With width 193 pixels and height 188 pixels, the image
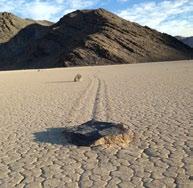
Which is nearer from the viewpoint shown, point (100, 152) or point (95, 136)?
point (100, 152)

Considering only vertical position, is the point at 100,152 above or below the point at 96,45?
below

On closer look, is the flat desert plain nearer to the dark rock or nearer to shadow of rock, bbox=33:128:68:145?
shadow of rock, bbox=33:128:68:145

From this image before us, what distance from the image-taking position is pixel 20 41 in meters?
110

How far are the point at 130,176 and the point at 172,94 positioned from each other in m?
10.2

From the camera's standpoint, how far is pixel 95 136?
7703mm

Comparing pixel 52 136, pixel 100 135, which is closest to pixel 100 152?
pixel 100 135

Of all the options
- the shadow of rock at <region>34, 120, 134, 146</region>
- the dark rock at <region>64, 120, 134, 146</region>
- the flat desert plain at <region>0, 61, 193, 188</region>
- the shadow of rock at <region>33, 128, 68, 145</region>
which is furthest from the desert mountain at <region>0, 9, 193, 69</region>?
the dark rock at <region>64, 120, 134, 146</region>

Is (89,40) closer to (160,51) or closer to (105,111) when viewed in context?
(160,51)

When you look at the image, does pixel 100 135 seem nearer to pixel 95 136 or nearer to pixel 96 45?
pixel 95 136

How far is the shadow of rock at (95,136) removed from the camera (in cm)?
762

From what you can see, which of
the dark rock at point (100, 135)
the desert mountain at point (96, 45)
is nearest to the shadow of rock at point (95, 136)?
the dark rock at point (100, 135)

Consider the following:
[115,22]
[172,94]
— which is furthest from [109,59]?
[172,94]

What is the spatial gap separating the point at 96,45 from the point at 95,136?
73074 millimetres

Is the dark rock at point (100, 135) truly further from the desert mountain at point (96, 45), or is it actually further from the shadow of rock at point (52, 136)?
the desert mountain at point (96, 45)
